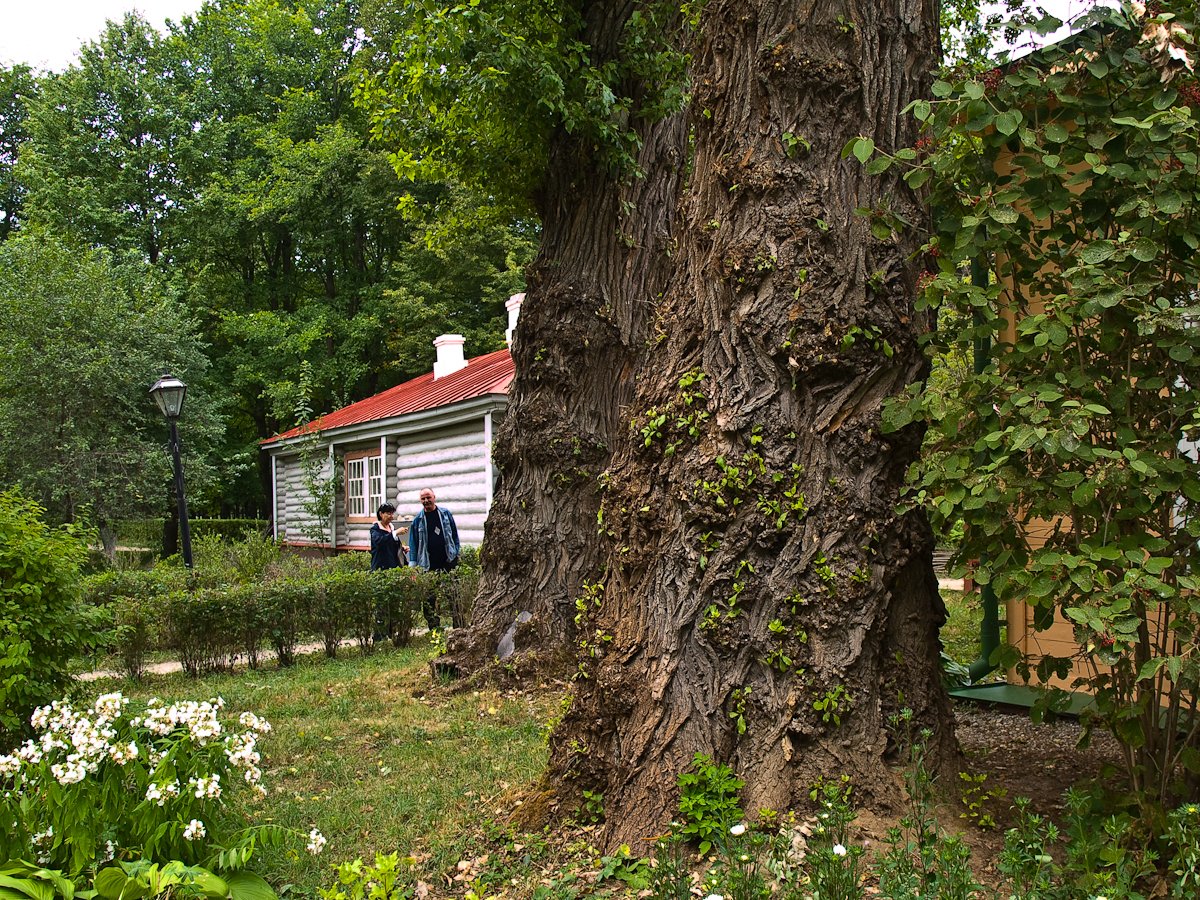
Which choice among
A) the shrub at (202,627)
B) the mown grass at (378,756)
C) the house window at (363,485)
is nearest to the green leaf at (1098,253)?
the mown grass at (378,756)

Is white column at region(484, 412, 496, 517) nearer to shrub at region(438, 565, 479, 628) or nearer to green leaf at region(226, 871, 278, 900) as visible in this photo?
shrub at region(438, 565, 479, 628)

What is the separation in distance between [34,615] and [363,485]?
57.1 ft

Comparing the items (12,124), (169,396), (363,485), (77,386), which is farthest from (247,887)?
(12,124)

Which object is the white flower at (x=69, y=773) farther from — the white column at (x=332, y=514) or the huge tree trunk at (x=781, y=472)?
the white column at (x=332, y=514)

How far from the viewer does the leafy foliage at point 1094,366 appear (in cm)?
291

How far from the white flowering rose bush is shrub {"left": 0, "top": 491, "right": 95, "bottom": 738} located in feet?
4.79

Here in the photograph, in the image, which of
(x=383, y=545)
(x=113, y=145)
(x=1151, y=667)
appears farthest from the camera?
(x=113, y=145)

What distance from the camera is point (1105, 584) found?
2879 mm

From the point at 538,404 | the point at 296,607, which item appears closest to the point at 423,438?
the point at 296,607

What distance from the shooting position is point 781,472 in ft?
12.1

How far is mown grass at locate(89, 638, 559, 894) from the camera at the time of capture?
14.8 ft

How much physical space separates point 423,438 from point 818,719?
666 inches

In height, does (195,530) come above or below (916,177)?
below

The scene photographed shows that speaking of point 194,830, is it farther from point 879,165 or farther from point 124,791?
point 879,165
